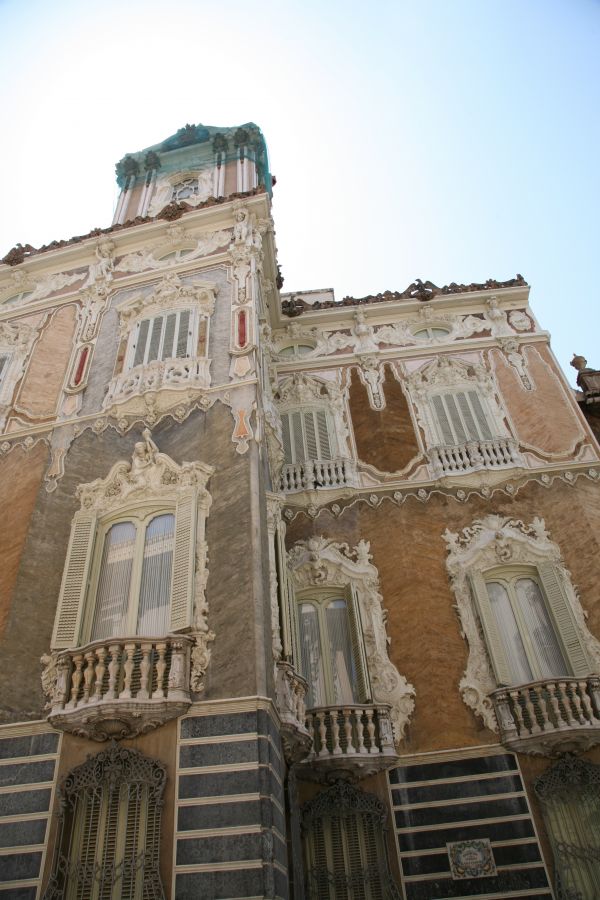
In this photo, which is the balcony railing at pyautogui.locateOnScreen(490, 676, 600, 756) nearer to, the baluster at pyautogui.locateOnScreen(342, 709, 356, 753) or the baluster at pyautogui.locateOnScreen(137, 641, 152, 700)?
the baluster at pyautogui.locateOnScreen(342, 709, 356, 753)

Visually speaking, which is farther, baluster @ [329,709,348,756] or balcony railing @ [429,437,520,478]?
balcony railing @ [429,437,520,478]

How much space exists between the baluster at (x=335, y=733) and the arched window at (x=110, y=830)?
3.76 meters

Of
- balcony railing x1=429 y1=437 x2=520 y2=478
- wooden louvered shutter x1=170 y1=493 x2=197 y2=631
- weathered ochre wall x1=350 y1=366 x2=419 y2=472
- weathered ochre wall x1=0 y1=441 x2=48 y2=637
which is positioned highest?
weathered ochre wall x1=350 y1=366 x2=419 y2=472

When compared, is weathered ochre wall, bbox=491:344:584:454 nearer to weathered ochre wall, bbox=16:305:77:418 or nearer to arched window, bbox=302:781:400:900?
arched window, bbox=302:781:400:900

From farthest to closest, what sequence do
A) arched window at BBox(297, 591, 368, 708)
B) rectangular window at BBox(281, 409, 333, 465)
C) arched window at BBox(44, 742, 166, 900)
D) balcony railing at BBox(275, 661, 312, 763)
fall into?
rectangular window at BBox(281, 409, 333, 465), arched window at BBox(297, 591, 368, 708), balcony railing at BBox(275, 661, 312, 763), arched window at BBox(44, 742, 166, 900)

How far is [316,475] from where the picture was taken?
16.5m

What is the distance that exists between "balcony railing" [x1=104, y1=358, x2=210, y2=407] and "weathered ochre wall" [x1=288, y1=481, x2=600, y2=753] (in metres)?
3.97

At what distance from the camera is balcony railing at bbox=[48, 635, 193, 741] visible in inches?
360

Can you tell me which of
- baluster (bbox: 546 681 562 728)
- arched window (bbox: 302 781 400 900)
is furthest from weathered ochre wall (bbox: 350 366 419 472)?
arched window (bbox: 302 781 400 900)

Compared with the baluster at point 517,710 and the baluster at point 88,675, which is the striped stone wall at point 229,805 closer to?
the baluster at point 88,675

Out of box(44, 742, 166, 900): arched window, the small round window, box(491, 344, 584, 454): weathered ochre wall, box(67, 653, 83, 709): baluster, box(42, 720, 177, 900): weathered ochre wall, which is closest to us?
box(44, 742, 166, 900): arched window

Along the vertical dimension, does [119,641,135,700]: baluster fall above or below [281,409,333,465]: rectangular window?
below

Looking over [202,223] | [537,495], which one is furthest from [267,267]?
[537,495]

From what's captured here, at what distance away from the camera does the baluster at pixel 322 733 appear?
11.6 metres
